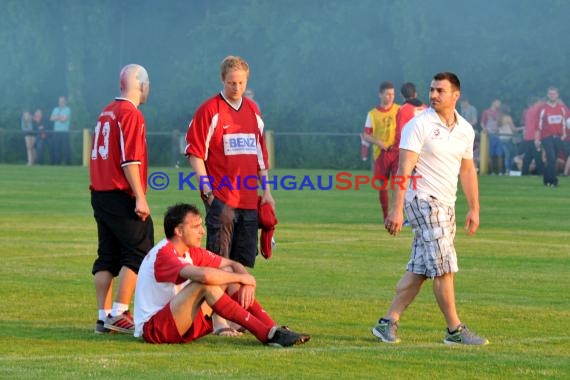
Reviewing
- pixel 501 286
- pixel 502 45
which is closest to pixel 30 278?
pixel 501 286

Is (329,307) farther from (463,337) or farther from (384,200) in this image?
(384,200)

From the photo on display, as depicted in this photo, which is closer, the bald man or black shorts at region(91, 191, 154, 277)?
the bald man

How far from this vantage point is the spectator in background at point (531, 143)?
32.7 meters

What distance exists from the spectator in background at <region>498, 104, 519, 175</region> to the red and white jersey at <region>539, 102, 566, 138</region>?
14.4 ft

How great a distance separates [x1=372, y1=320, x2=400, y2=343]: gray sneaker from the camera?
9461 mm

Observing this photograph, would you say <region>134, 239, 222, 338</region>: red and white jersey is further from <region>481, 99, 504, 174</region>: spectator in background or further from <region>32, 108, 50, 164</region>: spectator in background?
<region>32, 108, 50, 164</region>: spectator in background

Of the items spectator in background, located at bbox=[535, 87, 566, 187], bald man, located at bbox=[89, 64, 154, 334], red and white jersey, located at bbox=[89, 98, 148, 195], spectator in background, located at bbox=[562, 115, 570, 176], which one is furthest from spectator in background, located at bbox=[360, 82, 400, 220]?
spectator in background, located at bbox=[562, 115, 570, 176]

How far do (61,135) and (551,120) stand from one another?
59.1 feet

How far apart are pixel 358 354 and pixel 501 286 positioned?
4.16 metres

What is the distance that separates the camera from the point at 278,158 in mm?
44812

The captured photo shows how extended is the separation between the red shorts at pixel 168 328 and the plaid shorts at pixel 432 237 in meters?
1.42

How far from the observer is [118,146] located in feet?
32.3

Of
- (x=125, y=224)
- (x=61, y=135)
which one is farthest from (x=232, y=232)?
(x=61, y=135)

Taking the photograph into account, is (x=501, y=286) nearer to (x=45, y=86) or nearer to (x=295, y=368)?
(x=295, y=368)
